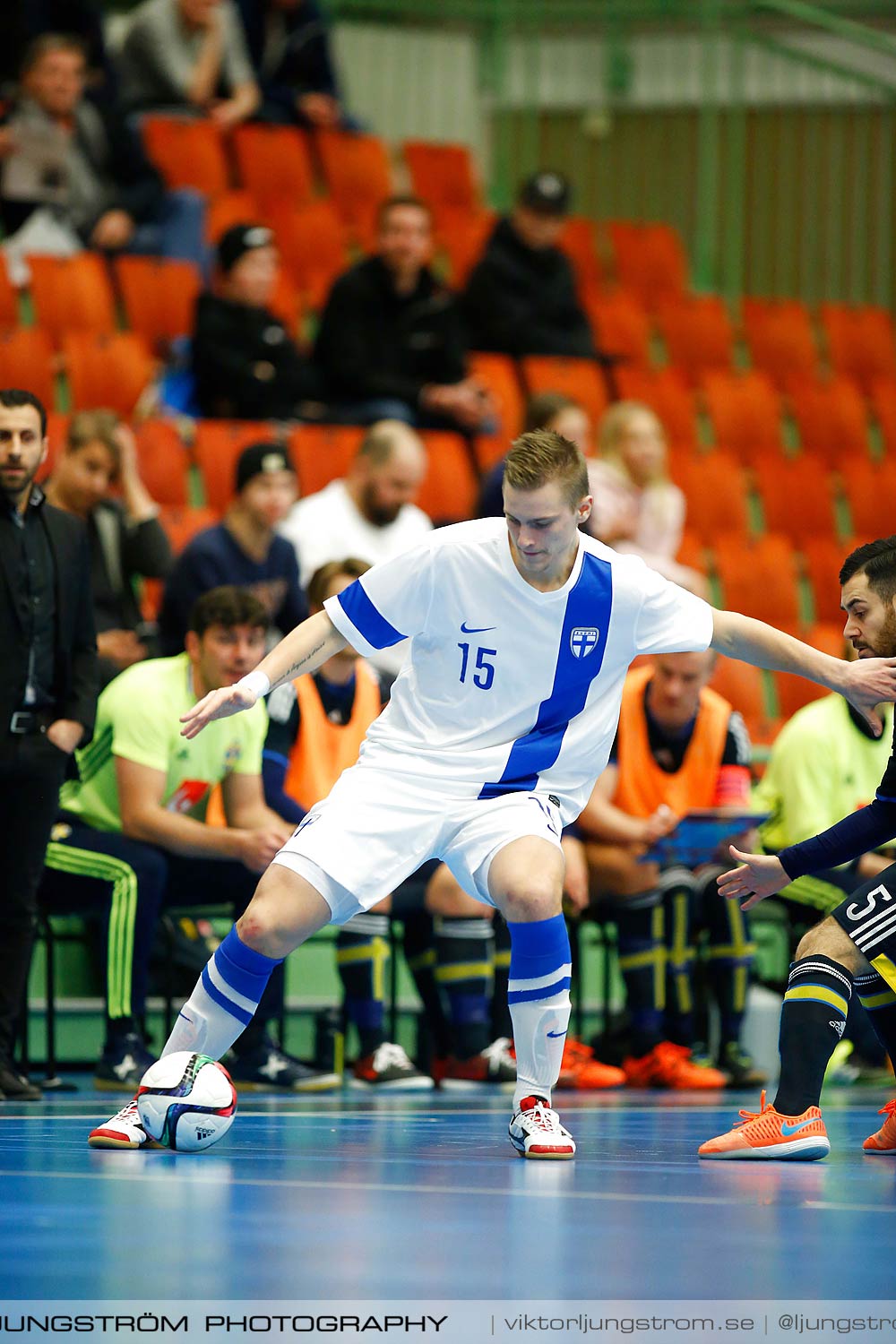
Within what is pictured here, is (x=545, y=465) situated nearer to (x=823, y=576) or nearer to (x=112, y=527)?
(x=112, y=527)

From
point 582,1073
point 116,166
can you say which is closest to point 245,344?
point 116,166

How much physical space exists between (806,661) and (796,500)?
706 centimetres

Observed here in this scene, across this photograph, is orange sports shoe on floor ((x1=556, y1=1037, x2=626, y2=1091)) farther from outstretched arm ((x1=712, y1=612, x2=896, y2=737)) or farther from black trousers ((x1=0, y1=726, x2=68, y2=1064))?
outstretched arm ((x1=712, y1=612, x2=896, y2=737))

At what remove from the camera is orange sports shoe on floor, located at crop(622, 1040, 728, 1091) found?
23.3 feet

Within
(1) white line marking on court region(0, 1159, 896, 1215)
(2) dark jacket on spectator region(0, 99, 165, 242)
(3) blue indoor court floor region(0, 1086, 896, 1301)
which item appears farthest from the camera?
(2) dark jacket on spectator region(0, 99, 165, 242)

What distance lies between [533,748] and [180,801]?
2.14 metres

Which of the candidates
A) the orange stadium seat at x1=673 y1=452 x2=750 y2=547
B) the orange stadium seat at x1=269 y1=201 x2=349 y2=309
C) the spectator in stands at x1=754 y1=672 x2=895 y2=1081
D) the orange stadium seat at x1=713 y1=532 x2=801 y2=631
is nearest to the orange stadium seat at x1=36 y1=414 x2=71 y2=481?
the orange stadium seat at x1=269 y1=201 x2=349 y2=309

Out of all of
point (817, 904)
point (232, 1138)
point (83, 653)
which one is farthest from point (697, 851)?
point (232, 1138)

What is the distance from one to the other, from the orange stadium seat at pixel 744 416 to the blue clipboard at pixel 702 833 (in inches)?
197

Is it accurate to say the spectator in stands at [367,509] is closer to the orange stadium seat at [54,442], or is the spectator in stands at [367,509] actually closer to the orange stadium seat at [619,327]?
the orange stadium seat at [54,442]

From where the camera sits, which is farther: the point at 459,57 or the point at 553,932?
the point at 459,57

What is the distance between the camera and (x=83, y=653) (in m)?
6.10

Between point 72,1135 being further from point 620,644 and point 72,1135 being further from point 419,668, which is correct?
point 620,644

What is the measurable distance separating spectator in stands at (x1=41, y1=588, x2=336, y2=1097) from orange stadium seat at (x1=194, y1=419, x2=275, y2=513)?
7.97 ft
